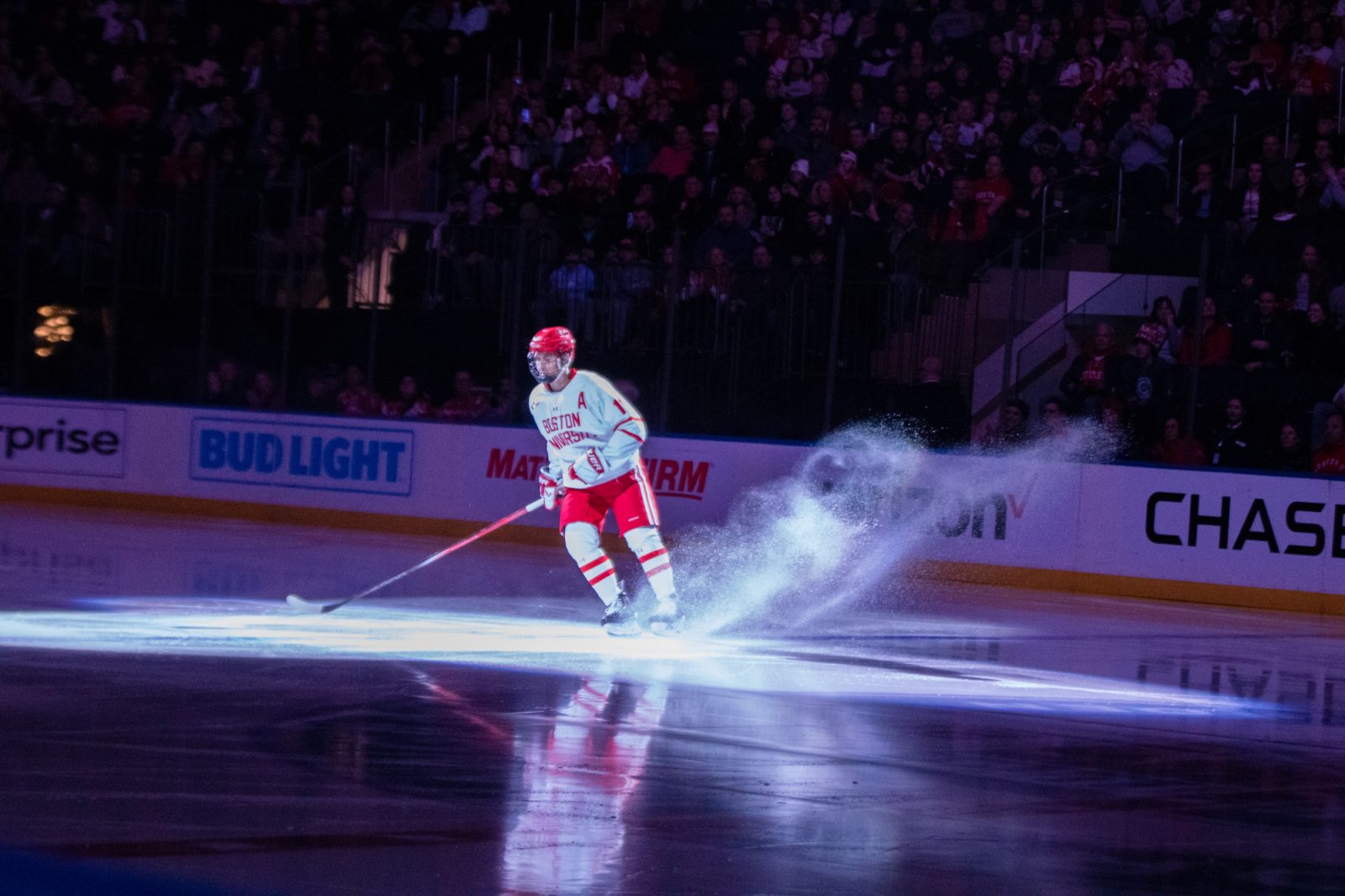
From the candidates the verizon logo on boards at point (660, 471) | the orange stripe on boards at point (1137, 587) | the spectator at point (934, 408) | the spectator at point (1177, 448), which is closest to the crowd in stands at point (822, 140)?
the spectator at point (1177, 448)

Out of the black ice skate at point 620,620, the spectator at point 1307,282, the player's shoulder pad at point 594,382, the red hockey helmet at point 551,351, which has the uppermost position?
the spectator at point 1307,282

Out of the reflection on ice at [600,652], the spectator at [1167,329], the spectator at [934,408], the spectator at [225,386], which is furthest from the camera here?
the spectator at [225,386]

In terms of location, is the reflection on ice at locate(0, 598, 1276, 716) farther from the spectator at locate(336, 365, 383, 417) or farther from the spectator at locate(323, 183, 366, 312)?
the spectator at locate(323, 183, 366, 312)

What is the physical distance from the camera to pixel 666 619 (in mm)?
10320

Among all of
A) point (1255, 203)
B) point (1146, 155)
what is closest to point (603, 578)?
point (1255, 203)

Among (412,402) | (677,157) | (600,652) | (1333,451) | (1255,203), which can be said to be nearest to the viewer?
(600,652)

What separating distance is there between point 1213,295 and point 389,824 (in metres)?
9.74

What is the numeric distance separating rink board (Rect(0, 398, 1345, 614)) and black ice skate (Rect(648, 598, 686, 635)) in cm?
436

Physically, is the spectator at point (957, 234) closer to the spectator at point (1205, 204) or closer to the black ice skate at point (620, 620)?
the spectator at point (1205, 204)

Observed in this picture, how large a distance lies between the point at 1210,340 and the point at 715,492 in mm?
3960

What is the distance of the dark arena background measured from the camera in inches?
231

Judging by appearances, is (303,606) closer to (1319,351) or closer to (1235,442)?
(1235,442)

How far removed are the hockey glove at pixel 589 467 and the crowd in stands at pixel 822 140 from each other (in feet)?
15.5

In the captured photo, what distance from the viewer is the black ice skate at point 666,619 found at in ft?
33.8
